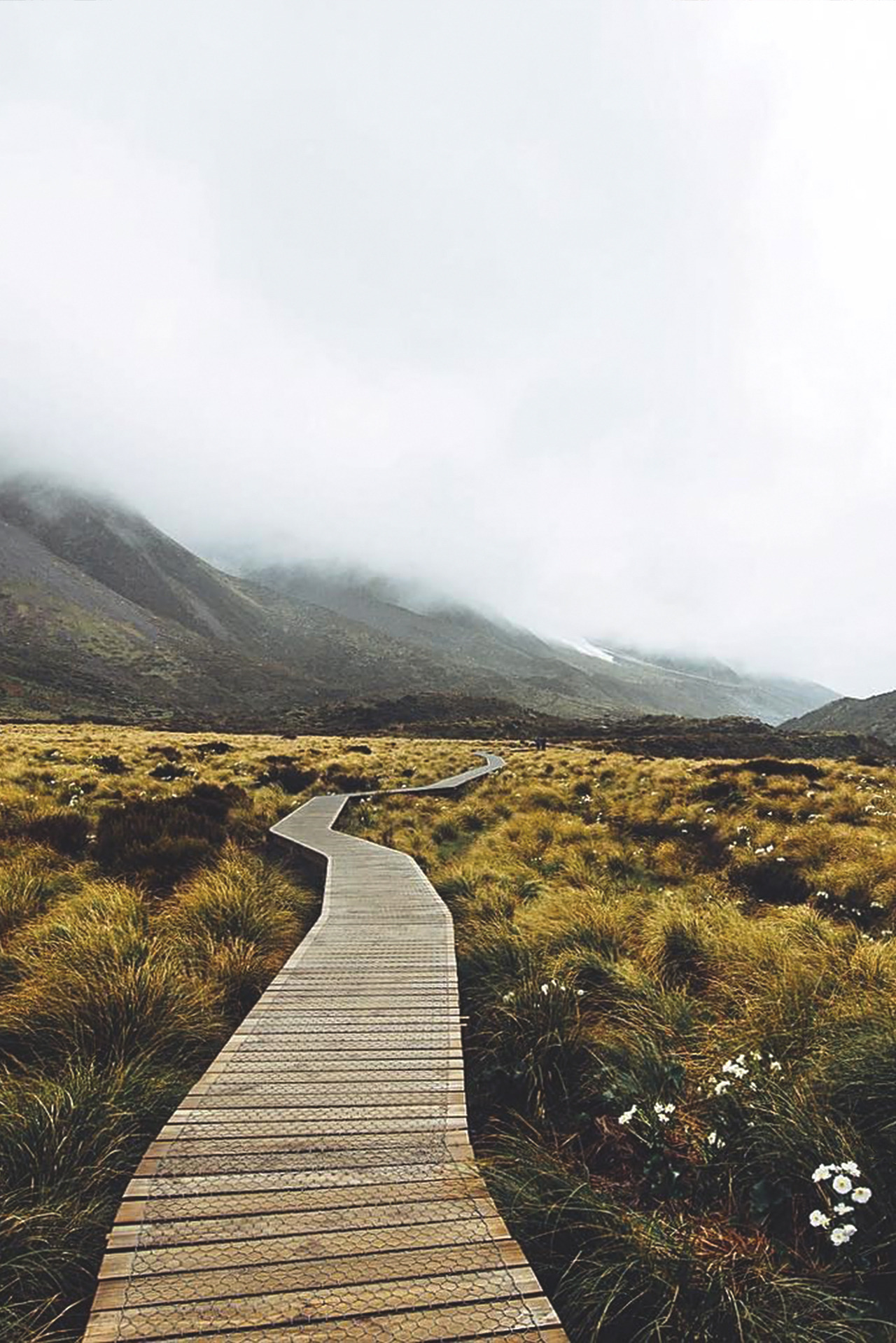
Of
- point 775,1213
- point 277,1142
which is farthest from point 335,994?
point 775,1213

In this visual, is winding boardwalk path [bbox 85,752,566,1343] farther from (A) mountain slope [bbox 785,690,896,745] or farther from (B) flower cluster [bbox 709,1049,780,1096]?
(A) mountain slope [bbox 785,690,896,745]

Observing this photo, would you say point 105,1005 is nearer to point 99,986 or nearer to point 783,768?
point 99,986

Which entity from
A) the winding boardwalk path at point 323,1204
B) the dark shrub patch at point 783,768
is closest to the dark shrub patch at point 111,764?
the winding boardwalk path at point 323,1204

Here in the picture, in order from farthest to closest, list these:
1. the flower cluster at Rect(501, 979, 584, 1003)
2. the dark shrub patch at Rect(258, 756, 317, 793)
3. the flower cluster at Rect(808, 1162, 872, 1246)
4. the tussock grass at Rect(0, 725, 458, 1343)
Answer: the dark shrub patch at Rect(258, 756, 317, 793), the flower cluster at Rect(501, 979, 584, 1003), the tussock grass at Rect(0, 725, 458, 1343), the flower cluster at Rect(808, 1162, 872, 1246)

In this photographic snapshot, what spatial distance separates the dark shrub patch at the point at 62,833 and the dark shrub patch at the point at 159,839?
1.08 feet

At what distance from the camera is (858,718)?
125m

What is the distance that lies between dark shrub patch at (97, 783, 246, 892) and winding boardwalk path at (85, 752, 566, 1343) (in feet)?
18.3

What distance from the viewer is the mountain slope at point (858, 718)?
10775 centimetres

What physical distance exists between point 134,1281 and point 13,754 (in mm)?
28163

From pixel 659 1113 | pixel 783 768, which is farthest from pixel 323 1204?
pixel 783 768

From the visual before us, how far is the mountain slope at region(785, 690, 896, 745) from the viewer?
108m

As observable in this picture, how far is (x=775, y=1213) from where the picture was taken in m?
4.01

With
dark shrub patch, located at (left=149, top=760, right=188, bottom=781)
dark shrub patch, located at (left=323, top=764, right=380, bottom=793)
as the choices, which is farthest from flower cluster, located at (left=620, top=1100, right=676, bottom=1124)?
dark shrub patch, located at (left=323, top=764, right=380, bottom=793)

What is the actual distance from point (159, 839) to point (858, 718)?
453 ft
